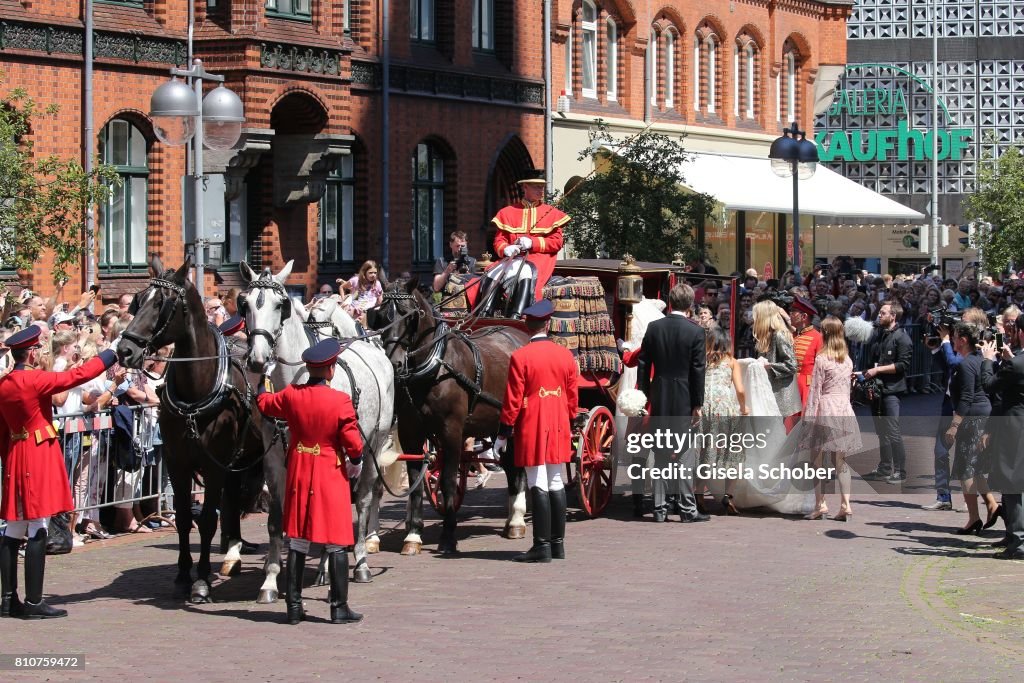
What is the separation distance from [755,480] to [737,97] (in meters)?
33.2

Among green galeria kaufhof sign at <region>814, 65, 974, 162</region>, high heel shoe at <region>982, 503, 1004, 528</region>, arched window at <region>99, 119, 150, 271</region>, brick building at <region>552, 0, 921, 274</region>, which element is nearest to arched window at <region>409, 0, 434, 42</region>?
brick building at <region>552, 0, 921, 274</region>

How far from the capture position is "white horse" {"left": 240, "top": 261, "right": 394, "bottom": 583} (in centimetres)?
1151

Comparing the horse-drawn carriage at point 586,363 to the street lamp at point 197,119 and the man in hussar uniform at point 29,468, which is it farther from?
the man in hussar uniform at point 29,468

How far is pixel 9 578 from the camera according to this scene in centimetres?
1138

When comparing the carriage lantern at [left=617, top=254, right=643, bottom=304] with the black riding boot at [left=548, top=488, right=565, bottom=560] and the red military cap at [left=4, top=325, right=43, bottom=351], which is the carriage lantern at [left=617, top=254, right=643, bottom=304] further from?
the red military cap at [left=4, top=325, right=43, bottom=351]

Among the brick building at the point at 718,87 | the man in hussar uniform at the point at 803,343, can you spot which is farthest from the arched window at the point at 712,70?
the man in hussar uniform at the point at 803,343

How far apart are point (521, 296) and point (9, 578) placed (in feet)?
19.1

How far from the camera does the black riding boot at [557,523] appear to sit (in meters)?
13.6

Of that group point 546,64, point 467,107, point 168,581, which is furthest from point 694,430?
point 546,64

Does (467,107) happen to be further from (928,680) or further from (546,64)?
(928,680)

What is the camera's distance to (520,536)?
14930 millimetres

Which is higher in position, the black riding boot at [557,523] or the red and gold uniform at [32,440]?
the red and gold uniform at [32,440]

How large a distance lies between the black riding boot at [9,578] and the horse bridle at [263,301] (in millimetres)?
2084

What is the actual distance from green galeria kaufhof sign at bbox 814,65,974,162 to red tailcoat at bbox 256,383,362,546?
6139 centimetres
